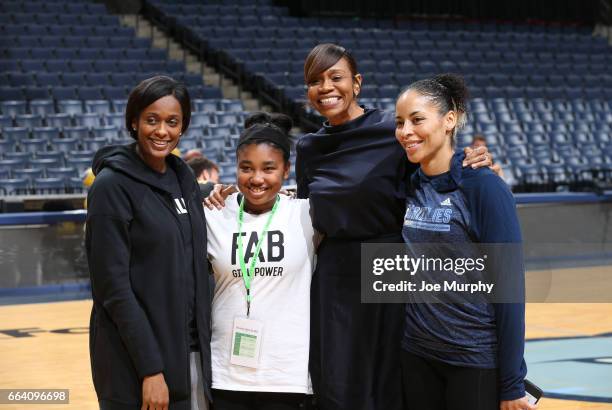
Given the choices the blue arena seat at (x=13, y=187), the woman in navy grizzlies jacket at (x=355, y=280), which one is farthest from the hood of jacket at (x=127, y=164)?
the blue arena seat at (x=13, y=187)

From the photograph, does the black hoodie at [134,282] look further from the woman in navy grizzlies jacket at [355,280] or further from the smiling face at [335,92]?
the smiling face at [335,92]

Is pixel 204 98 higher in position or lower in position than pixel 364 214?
higher

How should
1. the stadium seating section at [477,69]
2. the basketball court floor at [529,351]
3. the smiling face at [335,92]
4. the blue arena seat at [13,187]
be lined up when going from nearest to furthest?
1. the smiling face at [335,92]
2. the basketball court floor at [529,351]
3. the blue arena seat at [13,187]
4. the stadium seating section at [477,69]

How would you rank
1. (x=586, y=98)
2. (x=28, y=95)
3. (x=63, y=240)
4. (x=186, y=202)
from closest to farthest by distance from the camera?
(x=186, y=202) < (x=63, y=240) < (x=28, y=95) < (x=586, y=98)

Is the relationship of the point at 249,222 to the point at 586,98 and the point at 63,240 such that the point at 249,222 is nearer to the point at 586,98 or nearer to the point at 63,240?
the point at 63,240

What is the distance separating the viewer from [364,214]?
10.3 feet

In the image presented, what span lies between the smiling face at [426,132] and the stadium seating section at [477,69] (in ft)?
39.1

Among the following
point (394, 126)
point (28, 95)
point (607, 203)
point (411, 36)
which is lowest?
point (394, 126)

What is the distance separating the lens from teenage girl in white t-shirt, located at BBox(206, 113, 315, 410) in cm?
307

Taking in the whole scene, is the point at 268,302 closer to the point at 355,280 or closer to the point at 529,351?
the point at 355,280

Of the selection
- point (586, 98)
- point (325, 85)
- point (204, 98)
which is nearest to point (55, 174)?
point (204, 98)

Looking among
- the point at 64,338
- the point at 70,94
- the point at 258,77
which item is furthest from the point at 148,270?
the point at 258,77

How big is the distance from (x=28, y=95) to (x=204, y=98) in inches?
113

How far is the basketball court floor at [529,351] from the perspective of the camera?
5.91 m
